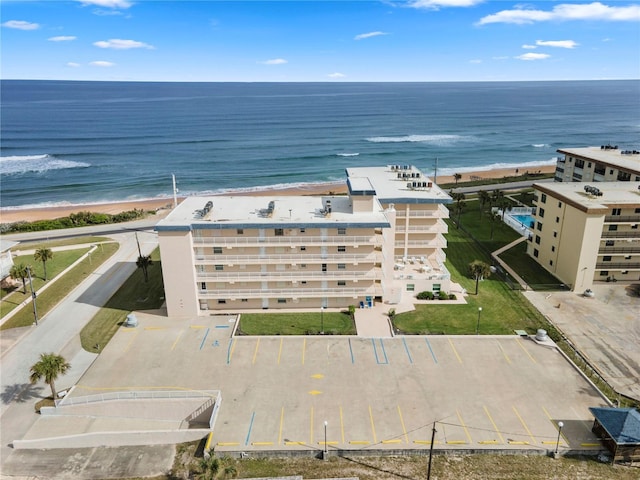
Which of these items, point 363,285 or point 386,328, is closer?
point 386,328

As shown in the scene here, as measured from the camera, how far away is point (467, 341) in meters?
44.5

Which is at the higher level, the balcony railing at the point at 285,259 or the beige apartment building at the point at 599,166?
the beige apartment building at the point at 599,166

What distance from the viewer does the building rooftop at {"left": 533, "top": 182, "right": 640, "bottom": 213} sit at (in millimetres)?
53812

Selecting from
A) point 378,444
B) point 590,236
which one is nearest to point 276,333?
point 378,444

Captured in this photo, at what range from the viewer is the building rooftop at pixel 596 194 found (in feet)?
177

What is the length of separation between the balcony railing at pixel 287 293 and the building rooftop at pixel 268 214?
7428 mm

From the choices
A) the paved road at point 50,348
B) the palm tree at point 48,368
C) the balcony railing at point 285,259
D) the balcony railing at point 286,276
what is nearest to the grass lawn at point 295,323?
the balcony railing at point 286,276

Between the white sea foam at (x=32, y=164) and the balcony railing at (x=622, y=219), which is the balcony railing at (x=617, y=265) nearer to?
the balcony railing at (x=622, y=219)

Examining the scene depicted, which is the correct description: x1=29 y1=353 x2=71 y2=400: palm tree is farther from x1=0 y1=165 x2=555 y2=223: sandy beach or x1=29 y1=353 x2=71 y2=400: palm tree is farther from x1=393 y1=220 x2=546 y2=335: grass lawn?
x1=0 y1=165 x2=555 y2=223: sandy beach

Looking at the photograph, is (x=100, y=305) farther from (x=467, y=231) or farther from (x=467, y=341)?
(x=467, y=231)

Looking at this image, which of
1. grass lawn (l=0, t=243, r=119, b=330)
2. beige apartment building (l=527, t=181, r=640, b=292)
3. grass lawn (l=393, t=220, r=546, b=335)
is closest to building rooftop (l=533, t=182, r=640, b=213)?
beige apartment building (l=527, t=181, r=640, b=292)

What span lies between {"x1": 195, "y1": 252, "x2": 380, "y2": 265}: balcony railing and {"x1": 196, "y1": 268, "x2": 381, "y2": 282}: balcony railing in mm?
1276

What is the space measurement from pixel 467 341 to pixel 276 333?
1880cm

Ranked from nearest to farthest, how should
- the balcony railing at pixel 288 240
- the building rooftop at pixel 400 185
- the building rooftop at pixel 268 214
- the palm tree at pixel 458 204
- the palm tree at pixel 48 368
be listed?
the palm tree at pixel 48 368, the building rooftop at pixel 268 214, the balcony railing at pixel 288 240, the building rooftop at pixel 400 185, the palm tree at pixel 458 204
